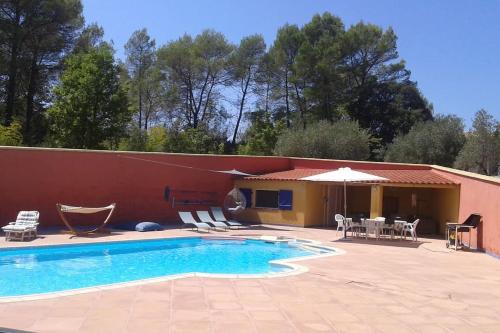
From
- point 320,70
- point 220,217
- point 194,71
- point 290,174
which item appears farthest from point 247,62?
point 220,217

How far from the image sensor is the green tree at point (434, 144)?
33344 millimetres

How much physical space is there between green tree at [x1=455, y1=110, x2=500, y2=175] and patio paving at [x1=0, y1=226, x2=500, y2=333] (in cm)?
2153

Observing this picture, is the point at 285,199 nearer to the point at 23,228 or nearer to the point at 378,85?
the point at 23,228

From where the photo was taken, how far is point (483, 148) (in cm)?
3056

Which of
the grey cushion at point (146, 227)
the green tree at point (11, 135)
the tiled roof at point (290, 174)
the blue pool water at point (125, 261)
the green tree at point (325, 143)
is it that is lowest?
the blue pool water at point (125, 261)

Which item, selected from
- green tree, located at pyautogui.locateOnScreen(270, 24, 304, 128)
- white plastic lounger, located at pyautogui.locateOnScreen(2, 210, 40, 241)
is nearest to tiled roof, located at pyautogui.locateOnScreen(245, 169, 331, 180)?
white plastic lounger, located at pyautogui.locateOnScreen(2, 210, 40, 241)

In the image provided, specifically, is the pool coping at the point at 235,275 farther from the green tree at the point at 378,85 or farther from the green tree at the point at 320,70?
the green tree at the point at 378,85

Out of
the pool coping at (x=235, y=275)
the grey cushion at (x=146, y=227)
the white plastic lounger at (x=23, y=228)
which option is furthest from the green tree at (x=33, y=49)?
the pool coping at (x=235, y=275)

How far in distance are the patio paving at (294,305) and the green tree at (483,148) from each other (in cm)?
2153

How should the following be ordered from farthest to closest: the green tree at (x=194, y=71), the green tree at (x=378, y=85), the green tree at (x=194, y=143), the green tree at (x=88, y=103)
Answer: the green tree at (x=378, y=85)
the green tree at (x=194, y=71)
the green tree at (x=194, y=143)
the green tree at (x=88, y=103)

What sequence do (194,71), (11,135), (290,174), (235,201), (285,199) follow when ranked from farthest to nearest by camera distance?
(194,71)
(11,135)
(290,174)
(285,199)
(235,201)

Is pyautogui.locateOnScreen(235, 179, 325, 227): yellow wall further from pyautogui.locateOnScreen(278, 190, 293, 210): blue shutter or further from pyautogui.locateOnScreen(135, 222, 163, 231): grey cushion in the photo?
pyautogui.locateOnScreen(135, 222, 163, 231): grey cushion

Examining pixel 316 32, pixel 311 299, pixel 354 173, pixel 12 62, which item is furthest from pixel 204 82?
pixel 311 299

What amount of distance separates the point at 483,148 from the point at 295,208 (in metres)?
15.9
